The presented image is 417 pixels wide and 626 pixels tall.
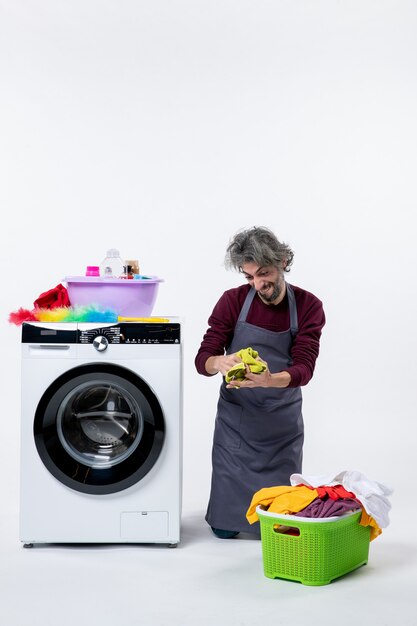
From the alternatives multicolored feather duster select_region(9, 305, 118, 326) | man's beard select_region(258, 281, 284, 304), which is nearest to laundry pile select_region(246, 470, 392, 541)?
man's beard select_region(258, 281, 284, 304)

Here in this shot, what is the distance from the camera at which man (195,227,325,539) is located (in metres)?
4.46

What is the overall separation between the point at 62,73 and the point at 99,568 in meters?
3.53

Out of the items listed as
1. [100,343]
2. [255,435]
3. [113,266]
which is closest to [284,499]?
[255,435]

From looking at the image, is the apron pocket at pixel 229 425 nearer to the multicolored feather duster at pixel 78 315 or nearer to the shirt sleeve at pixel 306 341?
the shirt sleeve at pixel 306 341

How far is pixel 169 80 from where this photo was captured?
655 centimetres

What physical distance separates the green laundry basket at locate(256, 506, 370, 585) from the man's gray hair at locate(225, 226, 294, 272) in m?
1.05

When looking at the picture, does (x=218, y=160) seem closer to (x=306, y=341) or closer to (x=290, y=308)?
(x=290, y=308)

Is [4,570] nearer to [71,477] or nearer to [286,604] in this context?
[71,477]

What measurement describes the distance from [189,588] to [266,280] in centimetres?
133

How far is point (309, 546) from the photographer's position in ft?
12.4

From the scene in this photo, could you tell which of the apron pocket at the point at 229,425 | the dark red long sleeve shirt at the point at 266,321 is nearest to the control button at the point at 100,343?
the dark red long sleeve shirt at the point at 266,321

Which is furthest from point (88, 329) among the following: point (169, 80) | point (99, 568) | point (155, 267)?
point (169, 80)

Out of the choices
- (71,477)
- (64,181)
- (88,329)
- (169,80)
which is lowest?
(71,477)

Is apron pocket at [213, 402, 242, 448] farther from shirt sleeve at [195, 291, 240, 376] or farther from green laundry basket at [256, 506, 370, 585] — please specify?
green laundry basket at [256, 506, 370, 585]
